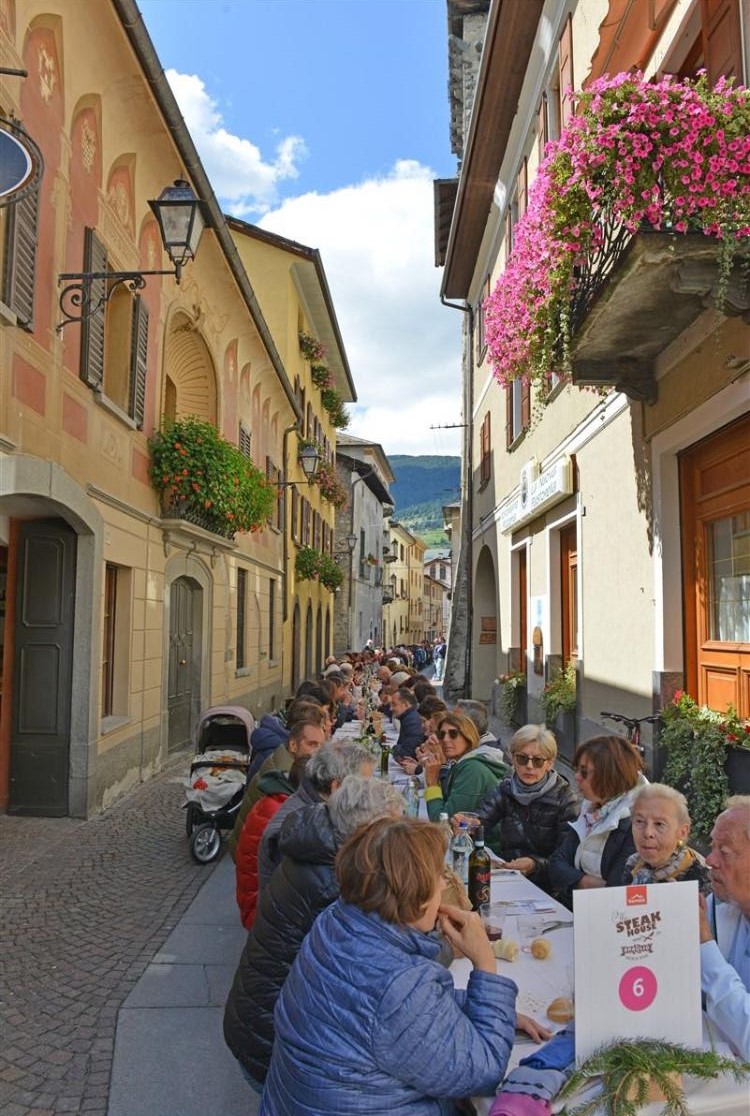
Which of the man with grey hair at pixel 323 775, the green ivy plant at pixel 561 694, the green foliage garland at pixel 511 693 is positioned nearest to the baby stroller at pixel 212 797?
the man with grey hair at pixel 323 775

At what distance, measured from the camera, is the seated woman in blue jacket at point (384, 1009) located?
1889 millimetres

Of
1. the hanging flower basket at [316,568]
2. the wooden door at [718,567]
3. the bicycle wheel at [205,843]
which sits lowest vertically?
the bicycle wheel at [205,843]

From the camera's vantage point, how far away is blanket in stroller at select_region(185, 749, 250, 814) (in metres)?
6.88

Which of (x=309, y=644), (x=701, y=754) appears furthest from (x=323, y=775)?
(x=309, y=644)

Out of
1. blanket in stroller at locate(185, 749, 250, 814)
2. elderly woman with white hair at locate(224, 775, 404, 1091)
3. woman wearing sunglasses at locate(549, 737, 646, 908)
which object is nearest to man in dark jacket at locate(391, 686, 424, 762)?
blanket in stroller at locate(185, 749, 250, 814)

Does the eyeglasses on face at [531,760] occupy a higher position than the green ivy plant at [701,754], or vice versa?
the eyeglasses on face at [531,760]

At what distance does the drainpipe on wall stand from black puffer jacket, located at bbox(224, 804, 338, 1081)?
16475 millimetres

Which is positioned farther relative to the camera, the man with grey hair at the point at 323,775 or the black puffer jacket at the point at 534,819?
the black puffer jacket at the point at 534,819

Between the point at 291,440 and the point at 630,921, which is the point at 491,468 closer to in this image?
the point at 291,440

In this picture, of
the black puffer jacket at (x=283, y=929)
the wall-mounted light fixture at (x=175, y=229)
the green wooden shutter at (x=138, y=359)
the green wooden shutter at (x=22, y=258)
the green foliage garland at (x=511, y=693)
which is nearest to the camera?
the black puffer jacket at (x=283, y=929)

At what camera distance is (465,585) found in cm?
2016

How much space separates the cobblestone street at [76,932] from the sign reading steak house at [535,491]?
19.5 ft

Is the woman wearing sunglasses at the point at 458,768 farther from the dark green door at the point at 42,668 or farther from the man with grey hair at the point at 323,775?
the dark green door at the point at 42,668

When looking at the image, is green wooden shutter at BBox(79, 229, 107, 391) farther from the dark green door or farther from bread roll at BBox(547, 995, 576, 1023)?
bread roll at BBox(547, 995, 576, 1023)
